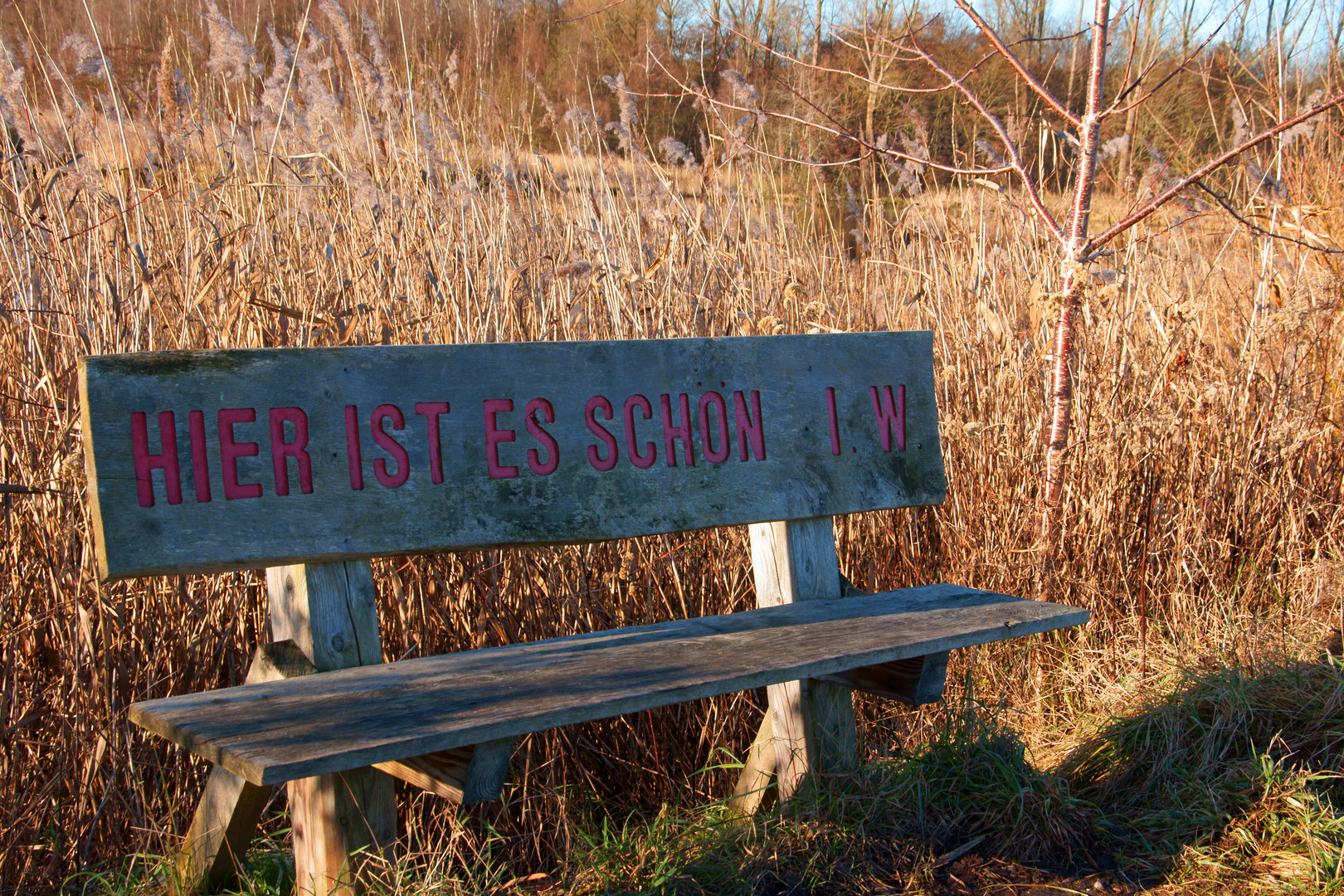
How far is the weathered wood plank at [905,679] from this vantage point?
1741 mm

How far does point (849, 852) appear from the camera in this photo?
67.7 inches

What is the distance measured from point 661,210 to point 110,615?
1.53m

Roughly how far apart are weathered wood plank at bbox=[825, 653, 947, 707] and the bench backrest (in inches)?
11.6

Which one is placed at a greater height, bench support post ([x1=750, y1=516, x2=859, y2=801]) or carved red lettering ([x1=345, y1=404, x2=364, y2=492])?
carved red lettering ([x1=345, y1=404, x2=364, y2=492])

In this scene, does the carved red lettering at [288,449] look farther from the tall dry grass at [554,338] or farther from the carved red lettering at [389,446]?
the tall dry grass at [554,338]

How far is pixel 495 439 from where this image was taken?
165cm

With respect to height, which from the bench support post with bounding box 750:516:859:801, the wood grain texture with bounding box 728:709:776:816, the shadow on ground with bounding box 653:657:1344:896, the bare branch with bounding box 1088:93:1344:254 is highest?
the bare branch with bounding box 1088:93:1344:254

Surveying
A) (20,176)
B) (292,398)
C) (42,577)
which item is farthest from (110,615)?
(20,176)

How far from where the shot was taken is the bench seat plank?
121 centimetres

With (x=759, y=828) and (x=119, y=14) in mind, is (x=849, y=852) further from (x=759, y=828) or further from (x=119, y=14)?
(x=119, y=14)

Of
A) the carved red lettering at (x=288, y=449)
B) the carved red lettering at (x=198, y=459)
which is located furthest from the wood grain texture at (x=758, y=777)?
the carved red lettering at (x=198, y=459)

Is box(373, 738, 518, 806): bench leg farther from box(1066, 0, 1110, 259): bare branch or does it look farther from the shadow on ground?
box(1066, 0, 1110, 259): bare branch

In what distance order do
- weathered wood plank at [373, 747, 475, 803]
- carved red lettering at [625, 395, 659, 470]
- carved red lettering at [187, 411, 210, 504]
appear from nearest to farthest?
weathered wood plank at [373, 747, 475, 803]
carved red lettering at [187, 411, 210, 504]
carved red lettering at [625, 395, 659, 470]

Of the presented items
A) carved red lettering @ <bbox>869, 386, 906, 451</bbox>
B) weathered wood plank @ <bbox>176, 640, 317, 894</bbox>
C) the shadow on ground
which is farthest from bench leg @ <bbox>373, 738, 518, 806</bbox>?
carved red lettering @ <bbox>869, 386, 906, 451</bbox>
